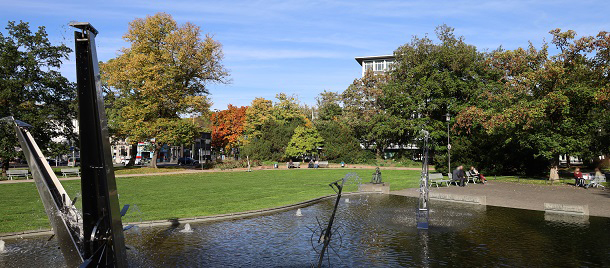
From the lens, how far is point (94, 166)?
18.5ft

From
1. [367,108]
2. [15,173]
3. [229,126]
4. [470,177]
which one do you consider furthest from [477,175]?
[229,126]

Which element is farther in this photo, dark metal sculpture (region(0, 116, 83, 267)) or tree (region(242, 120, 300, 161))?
tree (region(242, 120, 300, 161))

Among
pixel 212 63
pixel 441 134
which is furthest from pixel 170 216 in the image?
pixel 441 134

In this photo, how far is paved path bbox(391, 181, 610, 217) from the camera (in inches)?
752

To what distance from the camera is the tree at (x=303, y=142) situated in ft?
210

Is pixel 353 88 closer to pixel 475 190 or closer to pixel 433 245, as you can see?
Result: pixel 475 190

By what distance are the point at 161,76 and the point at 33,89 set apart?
11.8 m

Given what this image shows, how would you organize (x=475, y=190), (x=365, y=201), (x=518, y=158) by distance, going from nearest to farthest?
1. (x=365, y=201)
2. (x=475, y=190)
3. (x=518, y=158)

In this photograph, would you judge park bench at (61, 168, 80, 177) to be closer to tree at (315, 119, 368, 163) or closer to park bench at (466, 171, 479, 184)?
park bench at (466, 171, 479, 184)

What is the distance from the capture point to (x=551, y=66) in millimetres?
28391

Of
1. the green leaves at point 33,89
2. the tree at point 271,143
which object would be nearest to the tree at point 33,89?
the green leaves at point 33,89

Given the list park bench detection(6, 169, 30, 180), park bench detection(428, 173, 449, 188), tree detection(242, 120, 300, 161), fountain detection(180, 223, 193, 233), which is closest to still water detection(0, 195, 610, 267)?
fountain detection(180, 223, 193, 233)

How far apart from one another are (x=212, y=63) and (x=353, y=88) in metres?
26.1

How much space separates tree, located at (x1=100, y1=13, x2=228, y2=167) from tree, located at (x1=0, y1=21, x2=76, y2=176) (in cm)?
591
